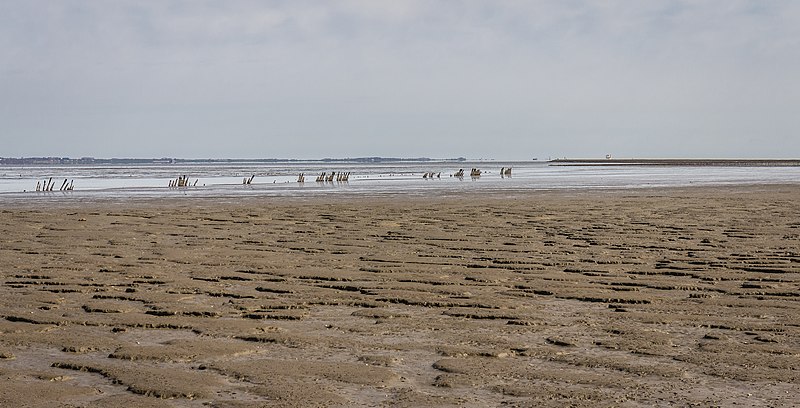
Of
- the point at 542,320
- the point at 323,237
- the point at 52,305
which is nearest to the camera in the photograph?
the point at 542,320

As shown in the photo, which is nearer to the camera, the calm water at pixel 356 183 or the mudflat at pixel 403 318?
the mudflat at pixel 403 318

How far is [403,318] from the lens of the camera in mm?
7465

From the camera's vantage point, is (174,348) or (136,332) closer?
(174,348)

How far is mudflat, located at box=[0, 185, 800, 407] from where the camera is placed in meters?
5.17

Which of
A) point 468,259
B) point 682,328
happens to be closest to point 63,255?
point 468,259

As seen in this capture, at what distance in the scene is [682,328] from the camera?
6922 millimetres

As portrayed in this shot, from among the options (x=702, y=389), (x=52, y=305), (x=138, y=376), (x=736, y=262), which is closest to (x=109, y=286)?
(x=52, y=305)

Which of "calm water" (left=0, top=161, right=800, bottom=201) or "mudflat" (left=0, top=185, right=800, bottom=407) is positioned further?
"calm water" (left=0, top=161, right=800, bottom=201)

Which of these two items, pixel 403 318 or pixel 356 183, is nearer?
pixel 403 318

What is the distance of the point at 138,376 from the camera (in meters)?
5.46

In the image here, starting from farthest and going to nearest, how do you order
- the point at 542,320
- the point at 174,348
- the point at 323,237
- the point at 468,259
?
the point at 323,237, the point at 468,259, the point at 542,320, the point at 174,348

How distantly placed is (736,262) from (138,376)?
7697 millimetres

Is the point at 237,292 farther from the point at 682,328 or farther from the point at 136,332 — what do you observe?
the point at 682,328

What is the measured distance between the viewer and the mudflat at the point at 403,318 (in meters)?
5.17
